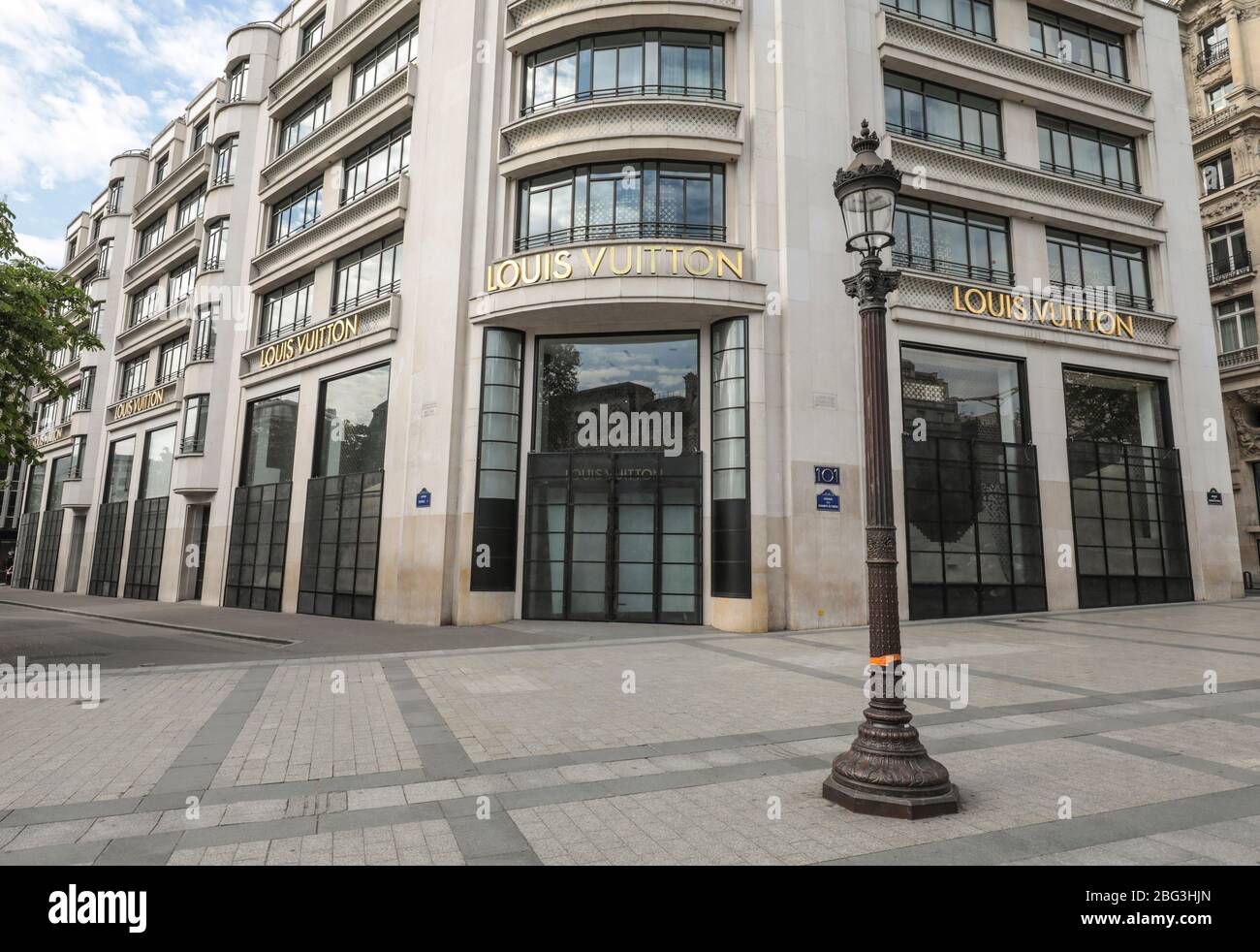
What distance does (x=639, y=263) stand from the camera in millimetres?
16453

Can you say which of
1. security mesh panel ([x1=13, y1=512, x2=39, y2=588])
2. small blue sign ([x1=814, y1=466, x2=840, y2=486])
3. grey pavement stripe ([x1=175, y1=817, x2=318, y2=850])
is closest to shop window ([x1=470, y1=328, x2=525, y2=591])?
small blue sign ([x1=814, y1=466, x2=840, y2=486])

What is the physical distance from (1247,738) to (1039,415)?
14.9 m

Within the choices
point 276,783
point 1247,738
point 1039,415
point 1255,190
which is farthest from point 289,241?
point 1255,190

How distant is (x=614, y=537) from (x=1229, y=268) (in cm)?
3245

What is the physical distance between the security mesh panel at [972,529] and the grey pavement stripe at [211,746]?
582 inches

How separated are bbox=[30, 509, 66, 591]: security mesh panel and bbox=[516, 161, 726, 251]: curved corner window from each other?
121 feet

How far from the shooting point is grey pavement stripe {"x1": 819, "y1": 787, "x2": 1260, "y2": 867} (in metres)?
3.90

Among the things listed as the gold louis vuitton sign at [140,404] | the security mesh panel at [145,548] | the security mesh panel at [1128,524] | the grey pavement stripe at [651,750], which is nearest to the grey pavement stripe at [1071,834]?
the grey pavement stripe at [651,750]

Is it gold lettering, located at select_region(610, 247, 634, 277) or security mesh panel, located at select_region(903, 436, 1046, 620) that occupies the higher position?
gold lettering, located at select_region(610, 247, 634, 277)

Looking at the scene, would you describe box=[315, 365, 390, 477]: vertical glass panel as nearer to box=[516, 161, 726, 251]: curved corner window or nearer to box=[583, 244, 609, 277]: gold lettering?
box=[516, 161, 726, 251]: curved corner window

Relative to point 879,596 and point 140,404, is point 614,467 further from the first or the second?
point 140,404

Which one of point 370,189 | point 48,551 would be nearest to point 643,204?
point 370,189

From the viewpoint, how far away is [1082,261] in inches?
832
